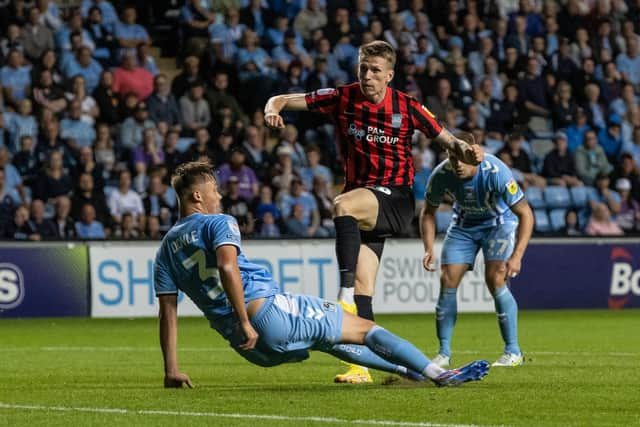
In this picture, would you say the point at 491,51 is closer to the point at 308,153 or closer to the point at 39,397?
the point at 308,153

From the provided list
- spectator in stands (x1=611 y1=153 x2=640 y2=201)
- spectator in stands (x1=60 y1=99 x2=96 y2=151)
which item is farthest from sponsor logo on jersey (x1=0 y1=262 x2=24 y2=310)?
spectator in stands (x1=611 y1=153 x2=640 y2=201)

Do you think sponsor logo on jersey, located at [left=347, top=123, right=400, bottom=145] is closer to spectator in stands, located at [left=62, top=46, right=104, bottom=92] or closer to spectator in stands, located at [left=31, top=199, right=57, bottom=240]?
spectator in stands, located at [left=31, top=199, right=57, bottom=240]

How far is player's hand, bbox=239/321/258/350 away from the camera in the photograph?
745 centimetres

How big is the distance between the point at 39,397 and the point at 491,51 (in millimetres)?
17675

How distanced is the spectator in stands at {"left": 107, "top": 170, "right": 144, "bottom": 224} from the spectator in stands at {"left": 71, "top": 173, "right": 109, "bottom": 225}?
12 centimetres

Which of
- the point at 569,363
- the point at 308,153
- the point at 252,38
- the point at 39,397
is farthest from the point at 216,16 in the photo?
the point at 39,397

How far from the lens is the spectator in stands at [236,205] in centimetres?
1931

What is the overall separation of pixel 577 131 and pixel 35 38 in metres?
9.18

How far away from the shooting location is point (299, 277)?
18438 mm

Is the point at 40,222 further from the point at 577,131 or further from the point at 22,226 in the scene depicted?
the point at 577,131

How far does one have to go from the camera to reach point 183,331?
51.5 ft

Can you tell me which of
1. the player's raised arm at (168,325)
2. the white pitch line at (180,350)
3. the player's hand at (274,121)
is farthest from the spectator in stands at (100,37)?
the player's raised arm at (168,325)

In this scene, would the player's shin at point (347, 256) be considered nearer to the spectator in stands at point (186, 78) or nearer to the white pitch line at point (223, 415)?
the white pitch line at point (223, 415)

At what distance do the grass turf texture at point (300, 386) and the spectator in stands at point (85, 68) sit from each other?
252 inches
